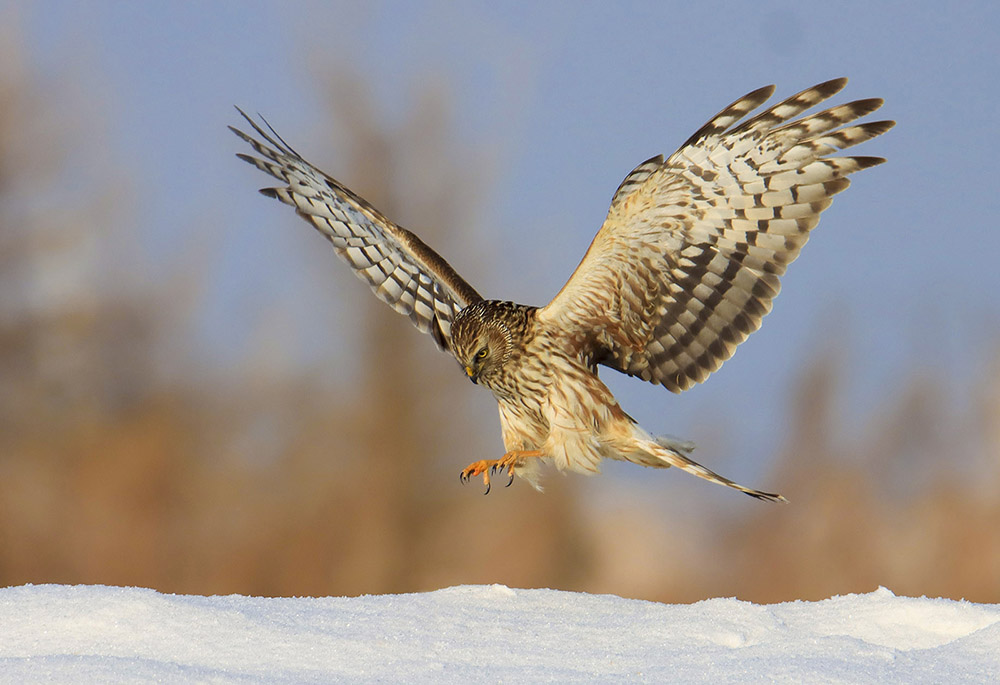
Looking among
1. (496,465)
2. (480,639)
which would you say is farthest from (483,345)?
(480,639)

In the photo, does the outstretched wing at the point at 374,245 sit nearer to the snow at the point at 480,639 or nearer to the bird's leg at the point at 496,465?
the bird's leg at the point at 496,465

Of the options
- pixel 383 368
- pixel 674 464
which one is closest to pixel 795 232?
pixel 674 464

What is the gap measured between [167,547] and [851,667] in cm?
1058

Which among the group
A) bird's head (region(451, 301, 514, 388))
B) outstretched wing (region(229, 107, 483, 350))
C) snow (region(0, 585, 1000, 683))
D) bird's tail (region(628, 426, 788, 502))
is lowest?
snow (region(0, 585, 1000, 683))

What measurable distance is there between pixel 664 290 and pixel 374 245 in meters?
1.82

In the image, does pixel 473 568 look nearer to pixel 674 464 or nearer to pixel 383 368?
pixel 383 368

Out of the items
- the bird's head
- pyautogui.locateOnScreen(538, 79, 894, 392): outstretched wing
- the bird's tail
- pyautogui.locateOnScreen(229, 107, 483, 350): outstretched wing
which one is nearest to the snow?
the bird's tail

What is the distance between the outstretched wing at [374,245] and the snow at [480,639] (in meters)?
1.87

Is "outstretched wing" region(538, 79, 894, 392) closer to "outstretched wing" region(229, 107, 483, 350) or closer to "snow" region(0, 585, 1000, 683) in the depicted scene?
"outstretched wing" region(229, 107, 483, 350)

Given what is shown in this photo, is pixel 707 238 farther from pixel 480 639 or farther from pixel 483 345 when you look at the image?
pixel 480 639

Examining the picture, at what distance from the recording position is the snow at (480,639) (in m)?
3.66

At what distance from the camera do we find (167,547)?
13031 millimetres

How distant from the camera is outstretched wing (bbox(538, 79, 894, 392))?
4.84 metres

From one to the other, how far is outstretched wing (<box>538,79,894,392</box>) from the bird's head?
25 cm
